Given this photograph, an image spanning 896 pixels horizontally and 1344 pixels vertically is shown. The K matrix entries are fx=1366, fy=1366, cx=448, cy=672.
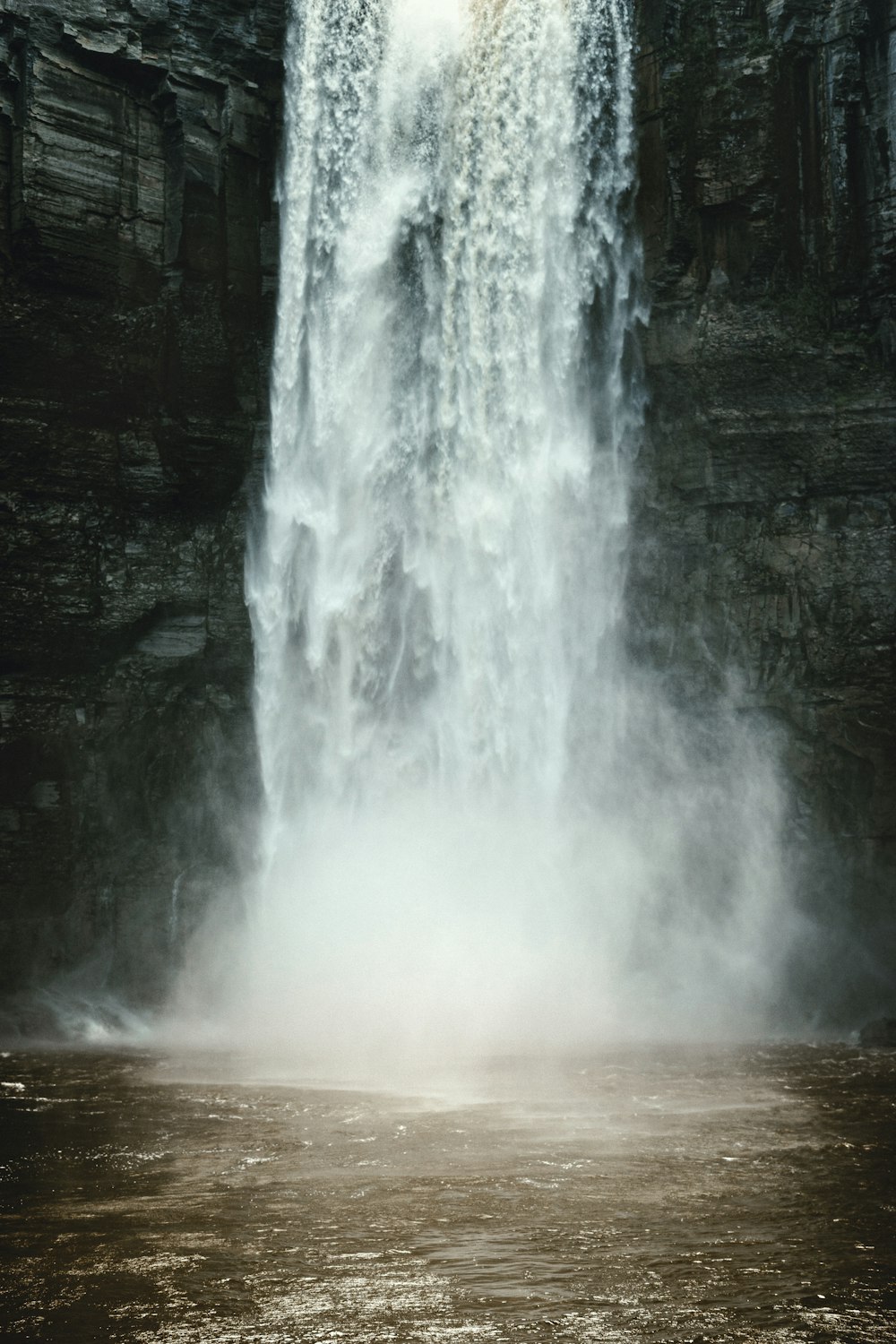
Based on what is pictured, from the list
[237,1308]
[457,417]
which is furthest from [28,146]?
[237,1308]

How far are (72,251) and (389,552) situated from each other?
776 cm

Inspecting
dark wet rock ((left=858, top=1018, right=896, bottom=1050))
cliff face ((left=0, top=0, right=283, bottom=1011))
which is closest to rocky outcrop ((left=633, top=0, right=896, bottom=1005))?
dark wet rock ((left=858, top=1018, right=896, bottom=1050))

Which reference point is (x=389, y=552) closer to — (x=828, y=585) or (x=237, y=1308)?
(x=828, y=585)

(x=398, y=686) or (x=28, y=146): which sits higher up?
(x=28, y=146)

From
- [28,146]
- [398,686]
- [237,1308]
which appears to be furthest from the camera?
[398,686]

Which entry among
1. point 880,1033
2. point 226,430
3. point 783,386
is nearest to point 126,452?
point 226,430

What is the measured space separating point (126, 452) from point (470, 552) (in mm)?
6550

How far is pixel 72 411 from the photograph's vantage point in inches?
963

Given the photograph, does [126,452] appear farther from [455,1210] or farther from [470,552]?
[455,1210]

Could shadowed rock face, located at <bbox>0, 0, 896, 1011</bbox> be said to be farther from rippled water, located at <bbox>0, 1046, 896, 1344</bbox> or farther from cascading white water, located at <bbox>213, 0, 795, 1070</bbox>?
rippled water, located at <bbox>0, 1046, 896, 1344</bbox>

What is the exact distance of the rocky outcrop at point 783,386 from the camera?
933 inches

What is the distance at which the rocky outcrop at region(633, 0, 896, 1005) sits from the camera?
23.7m

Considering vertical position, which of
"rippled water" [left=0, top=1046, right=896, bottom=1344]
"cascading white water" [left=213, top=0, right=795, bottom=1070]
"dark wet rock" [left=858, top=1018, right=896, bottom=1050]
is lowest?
"rippled water" [left=0, top=1046, right=896, bottom=1344]

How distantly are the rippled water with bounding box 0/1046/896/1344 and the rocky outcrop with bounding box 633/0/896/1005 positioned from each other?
802cm
